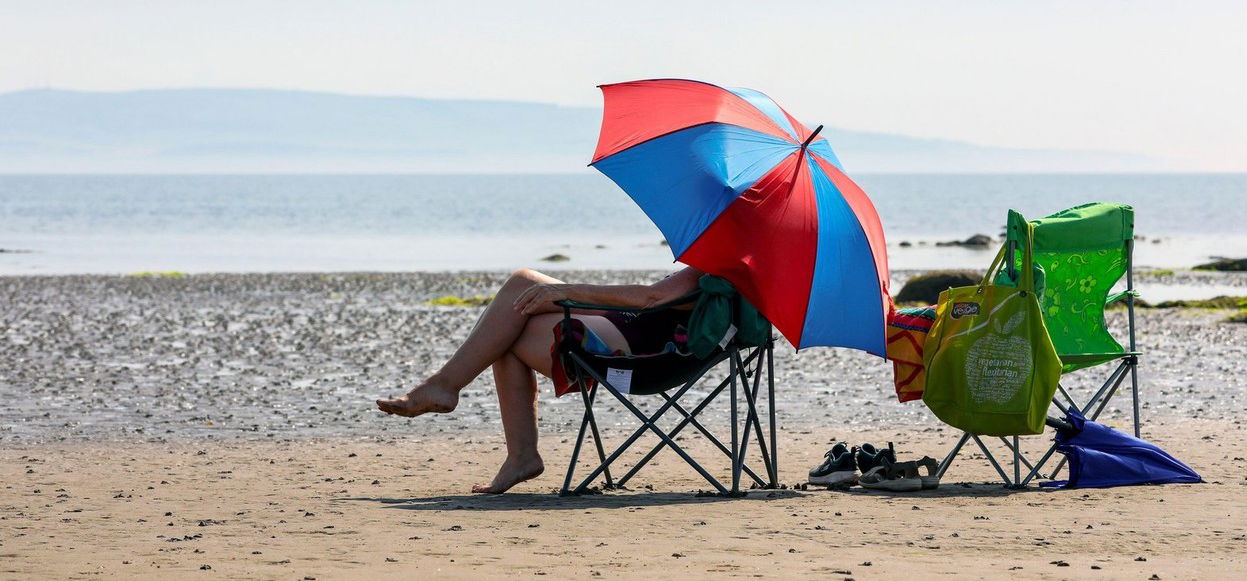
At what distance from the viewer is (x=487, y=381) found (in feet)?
36.6

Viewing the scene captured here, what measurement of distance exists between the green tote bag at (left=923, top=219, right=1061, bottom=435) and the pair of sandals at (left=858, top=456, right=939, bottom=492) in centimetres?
30

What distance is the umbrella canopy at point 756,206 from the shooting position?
5766 millimetres

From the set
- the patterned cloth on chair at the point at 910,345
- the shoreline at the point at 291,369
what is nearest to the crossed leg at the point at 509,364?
the patterned cloth on chair at the point at 910,345

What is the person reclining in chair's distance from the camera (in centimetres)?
588

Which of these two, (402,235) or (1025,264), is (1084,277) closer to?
(1025,264)

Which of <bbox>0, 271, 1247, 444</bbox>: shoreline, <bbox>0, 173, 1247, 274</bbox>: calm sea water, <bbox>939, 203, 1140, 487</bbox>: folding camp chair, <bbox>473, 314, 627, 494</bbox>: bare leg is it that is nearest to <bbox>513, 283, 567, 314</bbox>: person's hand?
<bbox>473, 314, 627, 494</bbox>: bare leg

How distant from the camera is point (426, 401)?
589cm

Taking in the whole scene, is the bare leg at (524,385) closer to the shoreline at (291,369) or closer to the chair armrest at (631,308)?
the chair armrest at (631,308)

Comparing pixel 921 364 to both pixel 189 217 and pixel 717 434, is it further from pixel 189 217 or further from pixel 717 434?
pixel 189 217

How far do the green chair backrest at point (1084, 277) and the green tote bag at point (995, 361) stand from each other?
0.48 meters

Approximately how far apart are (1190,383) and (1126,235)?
Answer: 497 centimetres

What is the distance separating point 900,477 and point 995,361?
0.67 meters

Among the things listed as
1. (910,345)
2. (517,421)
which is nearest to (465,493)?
(517,421)

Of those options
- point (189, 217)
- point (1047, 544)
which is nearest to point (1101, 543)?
point (1047, 544)
